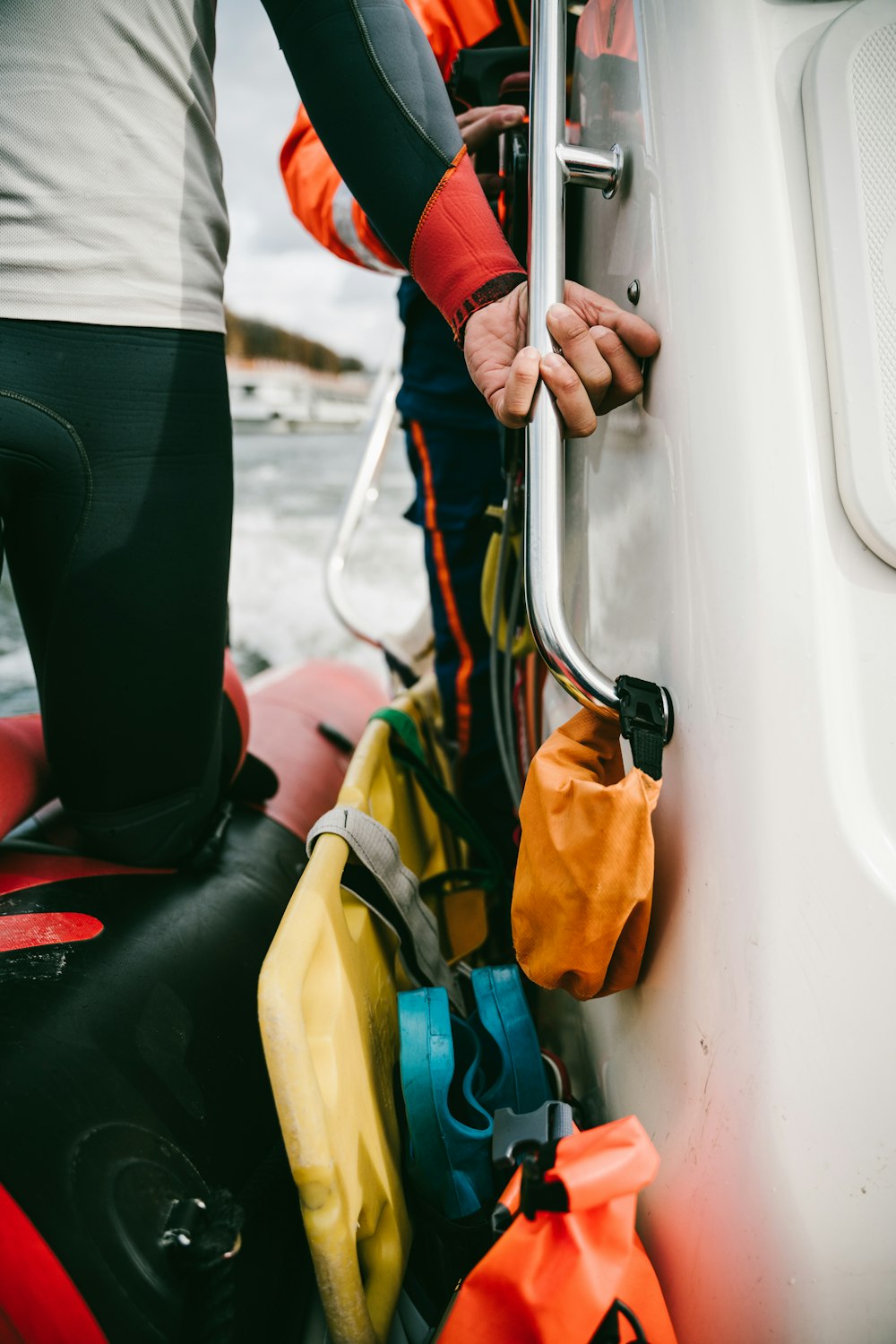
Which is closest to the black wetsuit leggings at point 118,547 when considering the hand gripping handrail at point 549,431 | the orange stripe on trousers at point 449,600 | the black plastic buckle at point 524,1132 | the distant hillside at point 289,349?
the hand gripping handrail at point 549,431

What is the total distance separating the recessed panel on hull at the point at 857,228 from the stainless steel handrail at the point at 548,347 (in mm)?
194

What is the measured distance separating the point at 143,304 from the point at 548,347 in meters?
0.40

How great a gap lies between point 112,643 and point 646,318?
580 mm

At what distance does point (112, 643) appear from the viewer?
2.53ft

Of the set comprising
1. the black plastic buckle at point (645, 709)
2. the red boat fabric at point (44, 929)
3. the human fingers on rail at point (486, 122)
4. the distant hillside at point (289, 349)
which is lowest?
the red boat fabric at point (44, 929)

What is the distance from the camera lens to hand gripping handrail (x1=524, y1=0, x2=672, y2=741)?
2.02 ft

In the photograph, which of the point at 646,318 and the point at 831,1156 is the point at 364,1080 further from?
the point at 646,318

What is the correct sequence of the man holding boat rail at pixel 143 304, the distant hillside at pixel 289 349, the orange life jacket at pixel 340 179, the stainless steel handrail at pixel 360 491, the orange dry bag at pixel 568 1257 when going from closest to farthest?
the orange dry bag at pixel 568 1257
the man holding boat rail at pixel 143 304
the orange life jacket at pixel 340 179
the stainless steel handrail at pixel 360 491
the distant hillside at pixel 289 349

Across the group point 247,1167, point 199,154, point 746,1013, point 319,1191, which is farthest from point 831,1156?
point 199,154

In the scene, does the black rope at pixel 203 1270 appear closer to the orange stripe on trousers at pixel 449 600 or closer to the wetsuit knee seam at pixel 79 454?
the wetsuit knee seam at pixel 79 454

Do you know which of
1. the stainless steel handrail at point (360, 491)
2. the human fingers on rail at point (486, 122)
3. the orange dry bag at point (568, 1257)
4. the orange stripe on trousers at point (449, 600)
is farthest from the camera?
the stainless steel handrail at point (360, 491)

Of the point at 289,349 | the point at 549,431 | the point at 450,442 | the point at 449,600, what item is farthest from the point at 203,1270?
the point at 289,349

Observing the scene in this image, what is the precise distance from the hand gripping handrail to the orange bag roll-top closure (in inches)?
1.8

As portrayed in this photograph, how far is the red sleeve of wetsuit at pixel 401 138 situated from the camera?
70 centimetres
